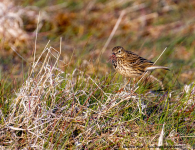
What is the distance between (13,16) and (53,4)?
7.05 feet

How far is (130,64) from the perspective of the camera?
14.6ft

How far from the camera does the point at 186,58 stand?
24.8 feet

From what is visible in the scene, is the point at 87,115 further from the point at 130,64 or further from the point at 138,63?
the point at 138,63

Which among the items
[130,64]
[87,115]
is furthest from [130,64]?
[87,115]

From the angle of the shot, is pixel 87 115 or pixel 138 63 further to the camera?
pixel 138 63

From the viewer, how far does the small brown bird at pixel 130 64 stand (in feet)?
14.2

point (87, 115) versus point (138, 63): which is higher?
point (138, 63)

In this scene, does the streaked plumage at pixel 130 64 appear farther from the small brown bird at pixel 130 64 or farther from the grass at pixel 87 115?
the grass at pixel 87 115

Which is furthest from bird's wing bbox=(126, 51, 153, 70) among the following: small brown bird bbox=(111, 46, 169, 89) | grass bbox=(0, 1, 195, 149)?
grass bbox=(0, 1, 195, 149)

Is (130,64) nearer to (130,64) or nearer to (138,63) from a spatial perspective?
(130,64)

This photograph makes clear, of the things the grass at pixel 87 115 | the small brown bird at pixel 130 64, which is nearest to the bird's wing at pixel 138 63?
the small brown bird at pixel 130 64

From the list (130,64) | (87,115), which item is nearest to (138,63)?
(130,64)

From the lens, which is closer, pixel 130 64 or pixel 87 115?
pixel 87 115

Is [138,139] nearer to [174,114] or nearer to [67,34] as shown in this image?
[174,114]
